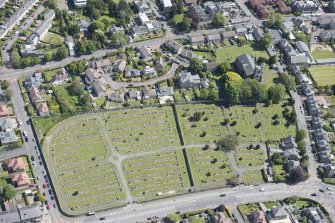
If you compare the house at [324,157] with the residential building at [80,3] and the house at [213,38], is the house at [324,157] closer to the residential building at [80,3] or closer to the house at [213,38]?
the house at [213,38]

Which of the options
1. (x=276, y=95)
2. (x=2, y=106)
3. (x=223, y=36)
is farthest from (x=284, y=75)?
(x=2, y=106)

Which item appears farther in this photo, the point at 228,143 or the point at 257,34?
the point at 257,34

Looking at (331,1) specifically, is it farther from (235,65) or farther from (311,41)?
(235,65)

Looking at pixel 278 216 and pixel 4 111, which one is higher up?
pixel 4 111

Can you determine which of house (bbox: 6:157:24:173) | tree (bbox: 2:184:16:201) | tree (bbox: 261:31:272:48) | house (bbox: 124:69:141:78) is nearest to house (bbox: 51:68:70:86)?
house (bbox: 124:69:141:78)

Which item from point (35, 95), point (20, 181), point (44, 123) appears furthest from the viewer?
point (35, 95)

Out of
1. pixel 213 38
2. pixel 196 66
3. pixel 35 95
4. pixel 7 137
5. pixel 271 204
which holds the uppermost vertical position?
pixel 213 38

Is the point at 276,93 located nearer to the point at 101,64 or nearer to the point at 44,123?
the point at 101,64

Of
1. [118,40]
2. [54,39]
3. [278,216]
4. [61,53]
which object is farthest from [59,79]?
[278,216]

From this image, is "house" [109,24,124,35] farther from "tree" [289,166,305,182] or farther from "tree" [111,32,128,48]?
"tree" [289,166,305,182]
